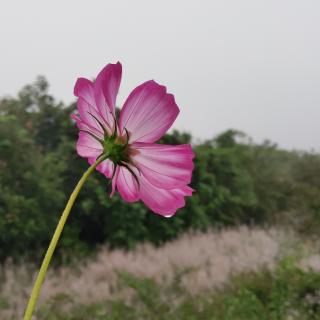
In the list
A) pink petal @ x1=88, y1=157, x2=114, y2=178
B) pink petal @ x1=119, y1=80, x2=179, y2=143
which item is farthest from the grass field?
pink petal @ x1=119, y1=80, x2=179, y2=143

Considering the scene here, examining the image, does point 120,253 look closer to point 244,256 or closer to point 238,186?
point 244,256

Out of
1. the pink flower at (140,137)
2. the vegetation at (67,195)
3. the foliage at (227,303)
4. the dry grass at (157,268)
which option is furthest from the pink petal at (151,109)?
the vegetation at (67,195)

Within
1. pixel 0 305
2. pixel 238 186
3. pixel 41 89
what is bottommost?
pixel 0 305

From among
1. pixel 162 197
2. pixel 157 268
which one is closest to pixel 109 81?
pixel 162 197

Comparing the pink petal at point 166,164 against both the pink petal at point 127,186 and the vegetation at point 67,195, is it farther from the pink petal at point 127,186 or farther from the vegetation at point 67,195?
the vegetation at point 67,195

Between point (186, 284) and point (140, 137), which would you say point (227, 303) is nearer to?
point (186, 284)

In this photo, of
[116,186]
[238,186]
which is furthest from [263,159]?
[116,186]
